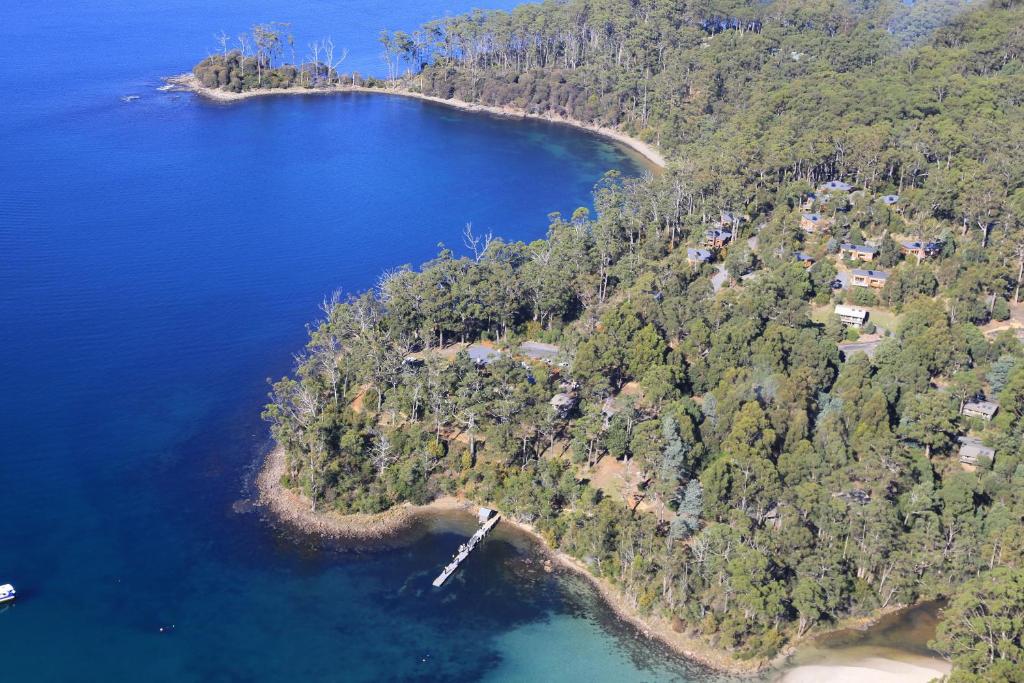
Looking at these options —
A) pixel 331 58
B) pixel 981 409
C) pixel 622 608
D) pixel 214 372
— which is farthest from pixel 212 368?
pixel 331 58

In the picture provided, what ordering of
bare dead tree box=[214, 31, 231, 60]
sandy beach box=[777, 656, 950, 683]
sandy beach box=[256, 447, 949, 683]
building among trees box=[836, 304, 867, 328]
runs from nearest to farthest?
sandy beach box=[777, 656, 950, 683]
sandy beach box=[256, 447, 949, 683]
building among trees box=[836, 304, 867, 328]
bare dead tree box=[214, 31, 231, 60]

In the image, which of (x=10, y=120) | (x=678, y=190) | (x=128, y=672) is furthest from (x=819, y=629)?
(x=10, y=120)

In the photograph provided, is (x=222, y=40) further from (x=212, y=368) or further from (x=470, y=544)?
(x=470, y=544)

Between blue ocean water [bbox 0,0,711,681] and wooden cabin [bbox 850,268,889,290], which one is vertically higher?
wooden cabin [bbox 850,268,889,290]

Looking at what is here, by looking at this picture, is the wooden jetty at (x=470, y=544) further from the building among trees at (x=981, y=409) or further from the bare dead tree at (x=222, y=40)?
the bare dead tree at (x=222, y=40)

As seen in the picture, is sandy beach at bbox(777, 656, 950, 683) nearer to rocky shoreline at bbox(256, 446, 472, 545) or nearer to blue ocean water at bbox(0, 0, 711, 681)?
blue ocean water at bbox(0, 0, 711, 681)

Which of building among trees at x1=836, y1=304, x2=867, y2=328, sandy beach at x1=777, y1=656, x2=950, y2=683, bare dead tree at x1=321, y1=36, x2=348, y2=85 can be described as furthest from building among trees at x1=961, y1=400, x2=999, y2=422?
bare dead tree at x1=321, y1=36, x2=348, y2=85
